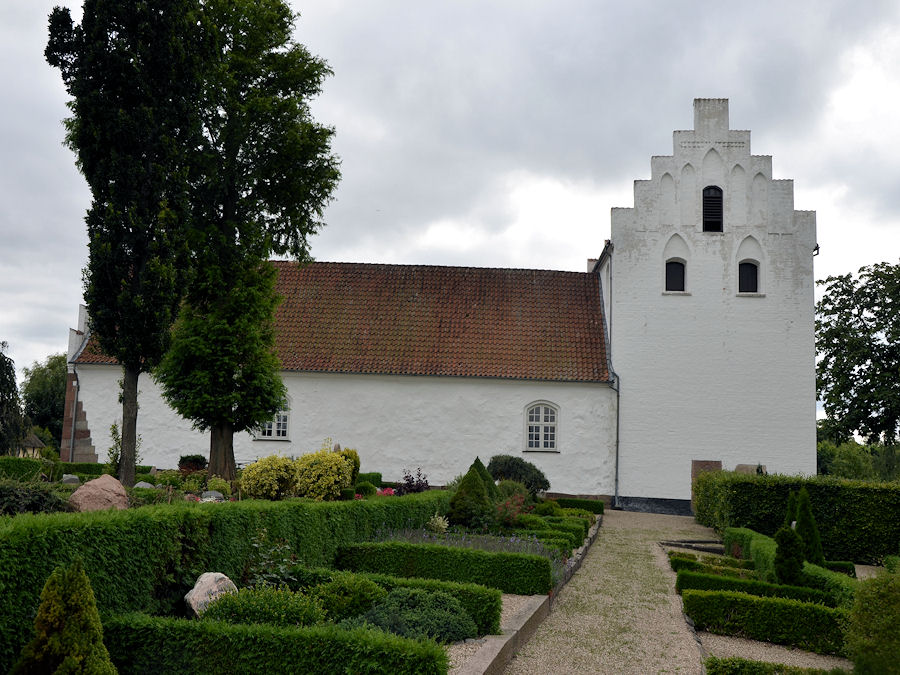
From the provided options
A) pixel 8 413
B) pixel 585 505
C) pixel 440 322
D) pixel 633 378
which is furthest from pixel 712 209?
pixel 8 413

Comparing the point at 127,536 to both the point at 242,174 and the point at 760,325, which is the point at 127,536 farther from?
the point at 760,325

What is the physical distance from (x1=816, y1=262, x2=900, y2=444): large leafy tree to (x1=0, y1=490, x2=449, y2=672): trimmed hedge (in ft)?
69.7

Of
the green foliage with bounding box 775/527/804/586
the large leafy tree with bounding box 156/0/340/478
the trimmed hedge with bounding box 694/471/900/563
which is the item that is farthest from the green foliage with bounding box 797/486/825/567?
the large leafy tree with bounding box 156/0/340/478

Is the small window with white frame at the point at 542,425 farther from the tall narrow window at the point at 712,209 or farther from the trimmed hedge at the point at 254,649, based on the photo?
the trimmed hedge at the point at 254,649

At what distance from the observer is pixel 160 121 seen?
1415cm

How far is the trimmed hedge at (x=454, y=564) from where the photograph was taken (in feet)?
30.7

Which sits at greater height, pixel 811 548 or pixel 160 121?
pixel 160 121

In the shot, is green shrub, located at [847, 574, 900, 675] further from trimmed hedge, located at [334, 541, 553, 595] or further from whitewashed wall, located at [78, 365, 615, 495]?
whitewashed wall, located at [78, 365, 615, 495]

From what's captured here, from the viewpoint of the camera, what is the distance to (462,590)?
293 inches

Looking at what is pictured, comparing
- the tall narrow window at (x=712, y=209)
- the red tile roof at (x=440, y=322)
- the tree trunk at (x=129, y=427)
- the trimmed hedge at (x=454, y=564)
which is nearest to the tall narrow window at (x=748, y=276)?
the tall narrow window at (x=712, y=209)

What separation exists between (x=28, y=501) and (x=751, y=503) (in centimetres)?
1346

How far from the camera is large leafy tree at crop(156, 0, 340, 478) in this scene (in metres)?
16.2

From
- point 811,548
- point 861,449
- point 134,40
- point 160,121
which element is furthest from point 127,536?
point 861,449

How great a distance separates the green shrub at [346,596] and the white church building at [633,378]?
1572cm
